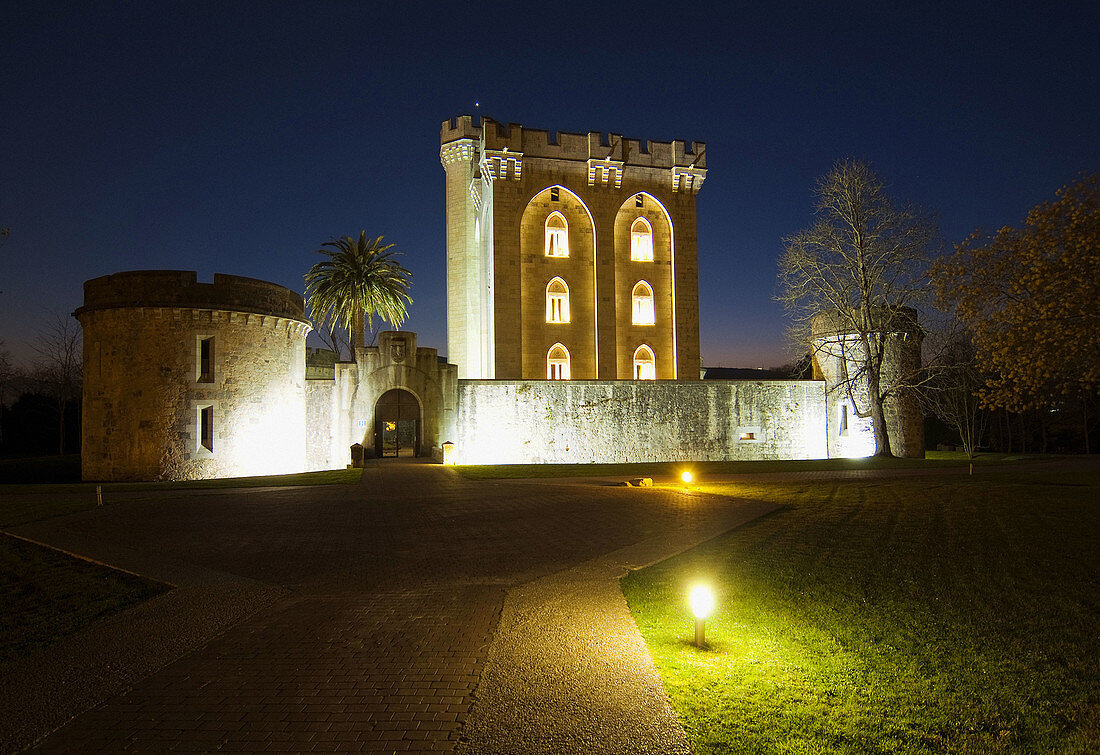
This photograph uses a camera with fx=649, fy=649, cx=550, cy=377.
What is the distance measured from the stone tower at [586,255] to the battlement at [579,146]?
0.06 m

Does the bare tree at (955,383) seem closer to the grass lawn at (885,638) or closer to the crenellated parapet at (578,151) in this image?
the crenellated parapet at (578,151)

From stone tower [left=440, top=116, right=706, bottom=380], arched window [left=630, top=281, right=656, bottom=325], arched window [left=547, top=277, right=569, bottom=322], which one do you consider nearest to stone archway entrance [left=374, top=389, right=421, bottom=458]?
stone tower [left=440, top=116, right=706, bottom=380]

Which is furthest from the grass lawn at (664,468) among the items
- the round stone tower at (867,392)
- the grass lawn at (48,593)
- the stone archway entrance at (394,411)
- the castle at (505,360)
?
the grass lawn at (48,593)

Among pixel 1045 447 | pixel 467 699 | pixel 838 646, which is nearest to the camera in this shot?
pixel 467 699

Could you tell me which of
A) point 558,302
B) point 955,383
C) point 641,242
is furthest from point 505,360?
point 955,383

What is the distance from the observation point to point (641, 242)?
3897cm

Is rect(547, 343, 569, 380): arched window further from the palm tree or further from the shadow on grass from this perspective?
the shadow on grass

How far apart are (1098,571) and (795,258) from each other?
23165 millimetres

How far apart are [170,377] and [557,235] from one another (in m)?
21.3

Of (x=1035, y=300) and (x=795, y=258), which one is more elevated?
(x=795, y=258)

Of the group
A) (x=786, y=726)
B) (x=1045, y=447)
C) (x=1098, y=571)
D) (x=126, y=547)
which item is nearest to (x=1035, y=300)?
(x=1098, y=571)

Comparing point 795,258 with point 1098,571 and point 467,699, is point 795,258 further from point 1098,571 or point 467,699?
point 467,699

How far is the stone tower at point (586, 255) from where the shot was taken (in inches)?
1403

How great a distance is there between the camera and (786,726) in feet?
14.6
